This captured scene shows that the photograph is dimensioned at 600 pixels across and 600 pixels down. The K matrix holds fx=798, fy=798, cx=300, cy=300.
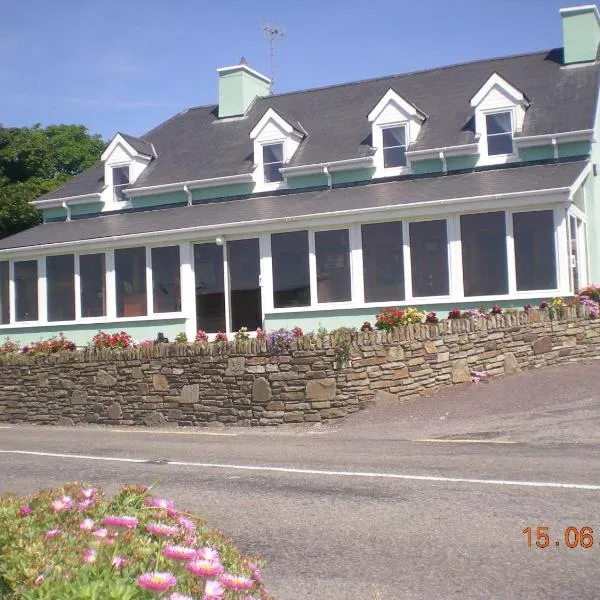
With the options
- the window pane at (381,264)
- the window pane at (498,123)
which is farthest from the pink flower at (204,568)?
the window pane at (498,123)

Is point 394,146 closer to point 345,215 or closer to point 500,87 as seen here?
point 500,87

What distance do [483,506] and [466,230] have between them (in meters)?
11.4

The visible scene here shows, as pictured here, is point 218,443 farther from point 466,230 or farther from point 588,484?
point 466,230

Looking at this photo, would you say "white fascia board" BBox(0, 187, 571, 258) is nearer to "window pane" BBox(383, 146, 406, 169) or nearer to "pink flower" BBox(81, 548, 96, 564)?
"window pane" BBox(383, 146, 406, 169)

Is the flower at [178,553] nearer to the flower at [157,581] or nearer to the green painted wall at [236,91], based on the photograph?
the flower at [157,581]

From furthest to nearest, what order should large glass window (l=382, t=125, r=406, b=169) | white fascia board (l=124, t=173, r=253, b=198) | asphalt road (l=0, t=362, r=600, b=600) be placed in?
white fascia board (l=124, t=173, r=253, b=198) < large glass window (l=382, t=125, r=406, b=169) < asphalt road (l=0, t=362, r=600, b=600)

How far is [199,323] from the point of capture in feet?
65.5

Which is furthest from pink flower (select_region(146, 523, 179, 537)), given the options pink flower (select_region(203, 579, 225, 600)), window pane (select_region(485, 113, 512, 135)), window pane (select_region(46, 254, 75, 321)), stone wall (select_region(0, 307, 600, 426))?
window pane (select_region(46, 254, 75, 321))

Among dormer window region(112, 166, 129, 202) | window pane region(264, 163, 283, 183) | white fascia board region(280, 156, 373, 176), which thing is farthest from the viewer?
dormer window region(112, 166, 129, 202)

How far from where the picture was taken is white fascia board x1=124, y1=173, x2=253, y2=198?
22.5 metres

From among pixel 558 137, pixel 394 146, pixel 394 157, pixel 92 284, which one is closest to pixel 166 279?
pixel 92 284

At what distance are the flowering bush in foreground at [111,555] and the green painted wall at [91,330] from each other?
16.4 meters

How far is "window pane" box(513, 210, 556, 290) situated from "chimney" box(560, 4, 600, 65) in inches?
297

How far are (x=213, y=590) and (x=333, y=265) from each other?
1583 centimetres
